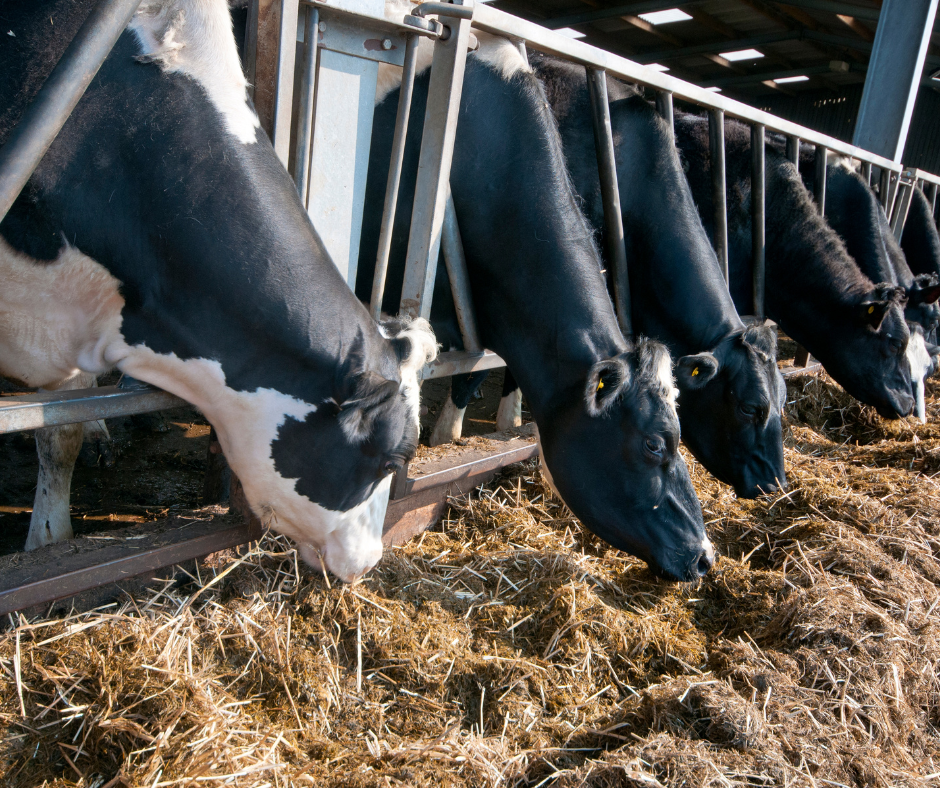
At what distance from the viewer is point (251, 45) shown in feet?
8.38

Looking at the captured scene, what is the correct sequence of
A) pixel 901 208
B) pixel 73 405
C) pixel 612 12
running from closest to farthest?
pixel 73 405 → pixel 901 208 → pixel 612 12

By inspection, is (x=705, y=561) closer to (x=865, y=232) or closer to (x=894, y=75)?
(x=865, y=232)

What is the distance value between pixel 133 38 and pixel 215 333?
0.97 meters

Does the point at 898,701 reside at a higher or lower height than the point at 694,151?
lower

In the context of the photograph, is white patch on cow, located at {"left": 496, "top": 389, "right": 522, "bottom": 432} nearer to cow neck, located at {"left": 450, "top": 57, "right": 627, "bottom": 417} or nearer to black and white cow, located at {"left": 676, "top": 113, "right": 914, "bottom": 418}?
cow neck, located at {"left": 450, "top": 57, "right": 627, "bottom": 417}

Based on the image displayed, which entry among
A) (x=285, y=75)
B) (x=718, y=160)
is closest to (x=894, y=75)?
(x=718, y=160)

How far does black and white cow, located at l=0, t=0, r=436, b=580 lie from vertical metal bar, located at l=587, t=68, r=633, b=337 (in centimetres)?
179

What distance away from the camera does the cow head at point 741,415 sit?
3.86 m

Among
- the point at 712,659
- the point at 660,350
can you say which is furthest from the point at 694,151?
the point at 712,659

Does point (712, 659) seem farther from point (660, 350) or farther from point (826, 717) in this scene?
point (660, 350)

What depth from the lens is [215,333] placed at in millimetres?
2338

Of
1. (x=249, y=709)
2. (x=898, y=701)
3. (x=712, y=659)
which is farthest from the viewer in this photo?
(x=712, y=659)

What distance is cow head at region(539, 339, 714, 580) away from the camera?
9.88 feet

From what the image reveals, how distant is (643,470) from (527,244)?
1.15 metres
